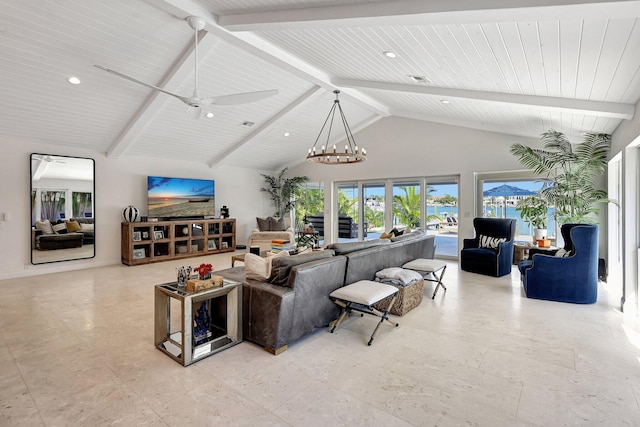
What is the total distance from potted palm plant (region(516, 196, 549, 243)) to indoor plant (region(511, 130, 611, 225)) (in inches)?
20.6

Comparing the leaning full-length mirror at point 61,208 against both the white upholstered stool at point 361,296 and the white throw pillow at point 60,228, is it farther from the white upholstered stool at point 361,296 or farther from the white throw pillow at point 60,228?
the white upholstered stool at point 361,296

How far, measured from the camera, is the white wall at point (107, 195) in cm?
553

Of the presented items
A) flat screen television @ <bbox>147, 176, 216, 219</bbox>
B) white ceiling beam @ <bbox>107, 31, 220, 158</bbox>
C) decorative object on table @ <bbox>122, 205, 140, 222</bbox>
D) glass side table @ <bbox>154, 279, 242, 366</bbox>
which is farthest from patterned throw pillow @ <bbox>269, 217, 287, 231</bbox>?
glass side table @ <bbox>154, 279, 242, 366</bbox>

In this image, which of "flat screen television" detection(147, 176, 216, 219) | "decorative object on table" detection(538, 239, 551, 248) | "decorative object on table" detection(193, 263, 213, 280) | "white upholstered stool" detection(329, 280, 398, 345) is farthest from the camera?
"flat screen television" detection(147, 176, 216, 219)

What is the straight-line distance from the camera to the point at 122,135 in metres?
5.98

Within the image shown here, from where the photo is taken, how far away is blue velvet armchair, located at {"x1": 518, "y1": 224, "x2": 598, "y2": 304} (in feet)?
13.7

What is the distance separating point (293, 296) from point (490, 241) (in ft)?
15.8

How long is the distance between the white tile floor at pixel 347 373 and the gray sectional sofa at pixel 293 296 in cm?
15

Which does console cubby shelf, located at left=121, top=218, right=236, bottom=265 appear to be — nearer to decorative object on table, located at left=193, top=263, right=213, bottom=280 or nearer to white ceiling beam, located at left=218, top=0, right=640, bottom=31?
decorative object on table, located at left=193, top=263, right=213, bottom=280

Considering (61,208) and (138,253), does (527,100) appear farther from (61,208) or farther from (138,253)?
(61,208)

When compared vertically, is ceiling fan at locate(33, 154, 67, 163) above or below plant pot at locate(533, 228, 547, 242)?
above

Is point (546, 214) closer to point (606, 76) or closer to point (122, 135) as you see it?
point (606, 76)

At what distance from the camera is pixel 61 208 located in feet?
19.7

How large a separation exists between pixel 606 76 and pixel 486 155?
3.87 meters
